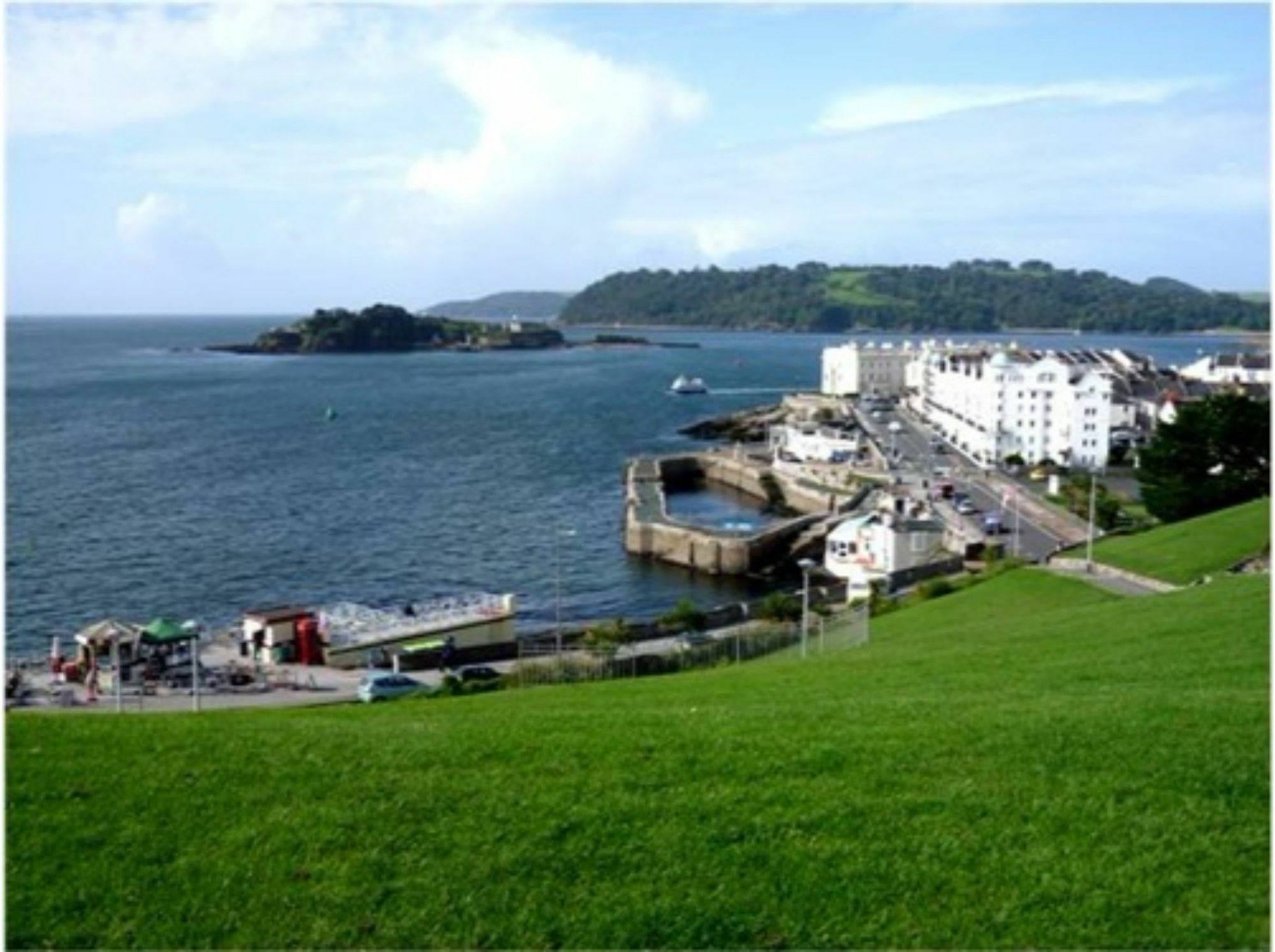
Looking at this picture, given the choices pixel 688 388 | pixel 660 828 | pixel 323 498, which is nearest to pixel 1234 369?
pixel 688 388

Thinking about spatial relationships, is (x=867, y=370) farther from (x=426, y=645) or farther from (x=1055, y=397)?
(x=426, y=645)

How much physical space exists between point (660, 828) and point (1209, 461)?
38.0m

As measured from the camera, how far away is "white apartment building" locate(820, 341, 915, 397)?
375ft

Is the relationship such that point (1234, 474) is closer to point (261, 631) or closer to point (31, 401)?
point (261, 631)

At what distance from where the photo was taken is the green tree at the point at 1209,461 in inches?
1569

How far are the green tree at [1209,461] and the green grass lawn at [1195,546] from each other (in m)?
4.96

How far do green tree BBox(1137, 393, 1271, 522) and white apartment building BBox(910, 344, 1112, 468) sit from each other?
80.5 ft

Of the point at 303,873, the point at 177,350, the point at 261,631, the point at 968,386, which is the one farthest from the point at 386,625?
the point at 177,350

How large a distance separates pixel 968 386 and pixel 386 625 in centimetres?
5459

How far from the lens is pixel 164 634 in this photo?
90.4 ft

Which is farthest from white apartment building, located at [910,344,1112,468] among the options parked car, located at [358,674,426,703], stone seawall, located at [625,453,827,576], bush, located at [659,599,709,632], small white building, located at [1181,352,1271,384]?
parked car, located at [358,674,426,703]

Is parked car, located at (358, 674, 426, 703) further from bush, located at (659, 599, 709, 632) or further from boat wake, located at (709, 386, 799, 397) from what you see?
boat wake, located at (709, 386, 799, 397)

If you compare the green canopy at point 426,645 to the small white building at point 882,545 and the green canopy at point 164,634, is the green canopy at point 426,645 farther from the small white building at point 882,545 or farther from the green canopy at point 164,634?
the small white building at point 882,545

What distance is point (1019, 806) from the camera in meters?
8.01
